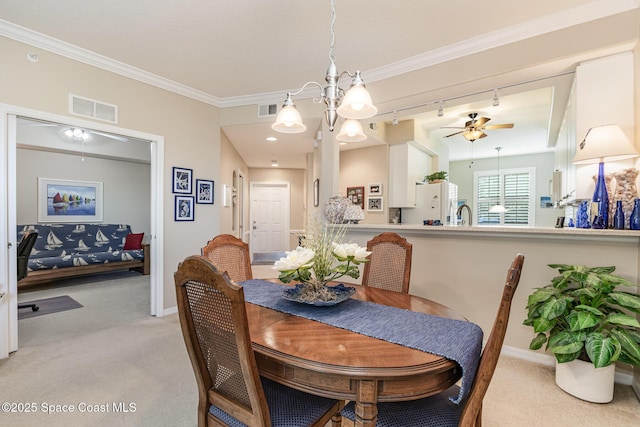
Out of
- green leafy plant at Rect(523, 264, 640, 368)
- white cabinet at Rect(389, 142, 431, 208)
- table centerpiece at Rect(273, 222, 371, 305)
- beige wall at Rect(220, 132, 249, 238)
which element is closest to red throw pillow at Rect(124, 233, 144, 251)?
beige wall at Rect(220, 132, 249, 238)

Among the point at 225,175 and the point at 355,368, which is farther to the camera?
the point at 225,175

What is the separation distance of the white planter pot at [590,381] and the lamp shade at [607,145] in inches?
51.8

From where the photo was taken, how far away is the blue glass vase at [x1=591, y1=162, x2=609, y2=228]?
2045 mm

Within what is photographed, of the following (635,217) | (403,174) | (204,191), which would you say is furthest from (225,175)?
(635,217)

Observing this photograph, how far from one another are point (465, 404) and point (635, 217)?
1899mm

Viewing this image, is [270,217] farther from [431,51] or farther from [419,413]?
[419,413]

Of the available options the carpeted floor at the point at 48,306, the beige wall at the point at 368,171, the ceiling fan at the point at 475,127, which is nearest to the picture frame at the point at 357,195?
the beige wall at the point at 368,171

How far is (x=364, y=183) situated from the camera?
17.4ft

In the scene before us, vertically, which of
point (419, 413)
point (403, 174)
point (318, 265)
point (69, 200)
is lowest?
point (419, 413)

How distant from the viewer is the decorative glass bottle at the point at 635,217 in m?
1.90

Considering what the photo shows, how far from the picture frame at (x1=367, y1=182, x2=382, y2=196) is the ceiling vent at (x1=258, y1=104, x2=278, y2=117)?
2227 millimetres

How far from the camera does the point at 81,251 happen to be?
17.3 ft

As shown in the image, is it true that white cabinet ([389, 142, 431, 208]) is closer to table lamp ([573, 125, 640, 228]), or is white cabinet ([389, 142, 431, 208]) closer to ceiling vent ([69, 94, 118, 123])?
table lamp ([573, 125, 640, 228])

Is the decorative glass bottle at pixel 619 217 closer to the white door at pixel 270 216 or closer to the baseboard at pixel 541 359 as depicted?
the baseboard at pixel 541 359
